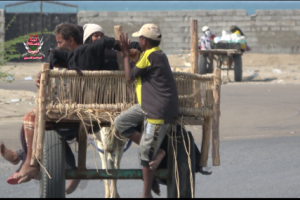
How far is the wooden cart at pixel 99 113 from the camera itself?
423cm

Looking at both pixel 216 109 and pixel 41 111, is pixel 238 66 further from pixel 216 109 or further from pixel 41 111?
pixel 41 111

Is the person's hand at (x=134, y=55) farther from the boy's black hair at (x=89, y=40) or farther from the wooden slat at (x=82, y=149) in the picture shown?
the wooden slat at (x=82, y=149)

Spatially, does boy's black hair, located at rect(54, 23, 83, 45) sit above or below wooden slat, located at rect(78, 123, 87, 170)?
above

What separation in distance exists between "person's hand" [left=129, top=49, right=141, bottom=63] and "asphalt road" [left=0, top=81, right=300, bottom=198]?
79 cm

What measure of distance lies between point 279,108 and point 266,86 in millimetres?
4554

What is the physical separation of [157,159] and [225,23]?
71.0ft

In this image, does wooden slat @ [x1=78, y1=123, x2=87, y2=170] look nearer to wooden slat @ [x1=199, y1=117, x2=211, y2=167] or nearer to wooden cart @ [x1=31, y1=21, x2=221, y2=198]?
wooden cart @ [x1=31, y1=21, x2=221, y2=198]

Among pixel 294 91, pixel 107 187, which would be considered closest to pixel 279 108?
pixel 294 91

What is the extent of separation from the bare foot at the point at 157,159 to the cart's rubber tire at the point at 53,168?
0.73m

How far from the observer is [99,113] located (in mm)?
4285

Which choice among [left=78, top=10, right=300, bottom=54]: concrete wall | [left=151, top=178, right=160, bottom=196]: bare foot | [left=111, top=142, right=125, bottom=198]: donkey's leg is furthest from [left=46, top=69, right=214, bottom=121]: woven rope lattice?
[left=78, top=10, right=300, bottom=54]: concrete wall

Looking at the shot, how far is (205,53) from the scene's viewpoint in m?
18.1

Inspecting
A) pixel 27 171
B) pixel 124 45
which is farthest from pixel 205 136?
pixel 27 171

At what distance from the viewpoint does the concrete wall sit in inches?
995
